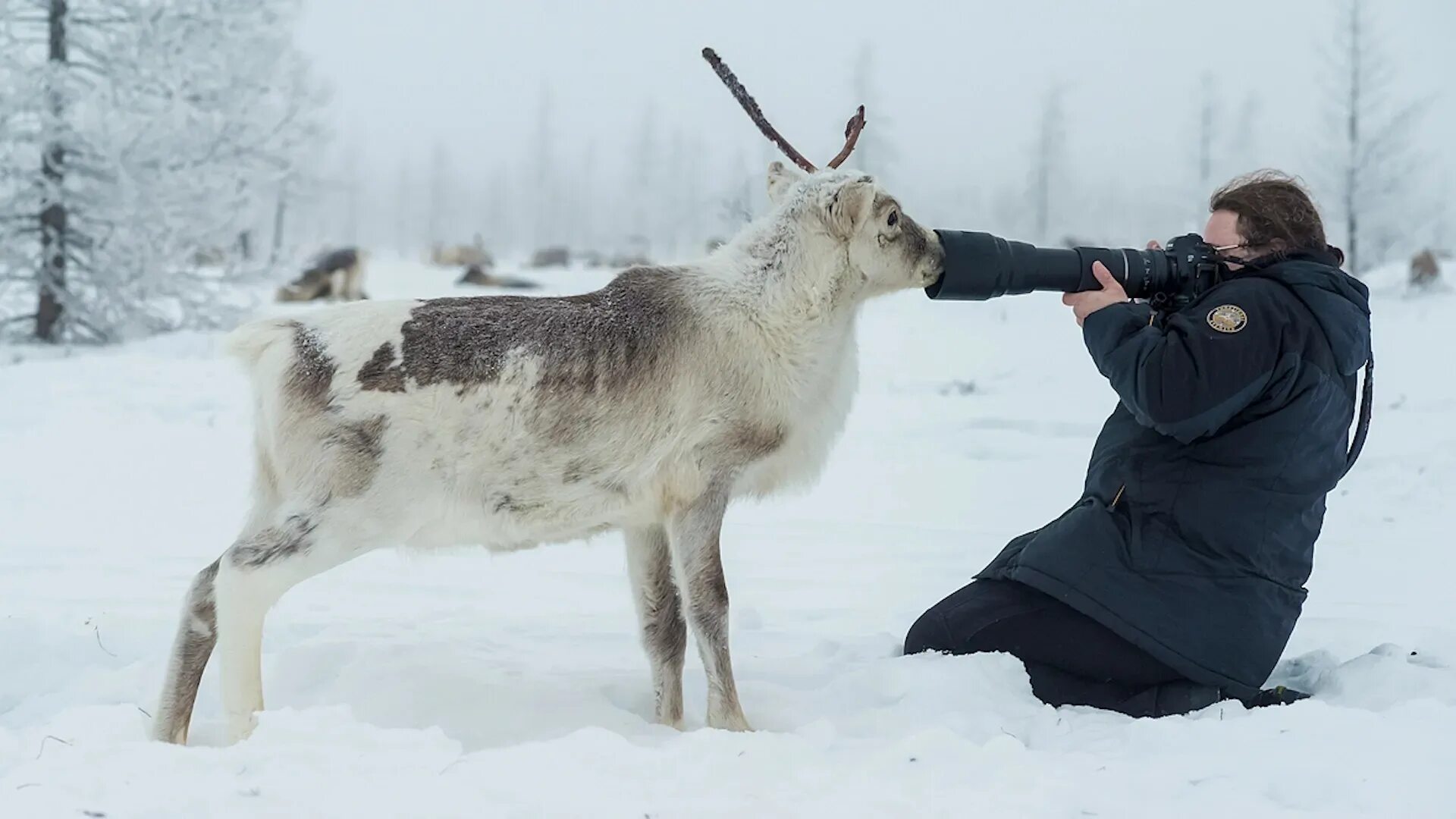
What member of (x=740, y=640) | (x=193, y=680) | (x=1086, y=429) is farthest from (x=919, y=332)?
(x=193, y=680)

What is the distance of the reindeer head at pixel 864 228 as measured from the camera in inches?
154

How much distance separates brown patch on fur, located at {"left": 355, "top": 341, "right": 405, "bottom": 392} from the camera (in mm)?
3424

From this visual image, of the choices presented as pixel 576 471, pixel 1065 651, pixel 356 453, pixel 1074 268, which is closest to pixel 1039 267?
pixel 1074 268

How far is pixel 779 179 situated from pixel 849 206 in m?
0.46

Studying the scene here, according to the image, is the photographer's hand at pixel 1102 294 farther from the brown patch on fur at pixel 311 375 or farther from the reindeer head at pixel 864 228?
the brown patch on fur at pixel 311 375

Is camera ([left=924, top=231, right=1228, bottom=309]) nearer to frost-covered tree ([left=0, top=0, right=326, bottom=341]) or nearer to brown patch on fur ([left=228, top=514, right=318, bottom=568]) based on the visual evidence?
brown patch on fur ([left=228, top=514, right=318, bottom=568])

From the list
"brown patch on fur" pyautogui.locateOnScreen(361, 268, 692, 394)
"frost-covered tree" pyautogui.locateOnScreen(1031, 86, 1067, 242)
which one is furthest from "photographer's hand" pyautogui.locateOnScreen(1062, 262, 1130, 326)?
"frost-covered tree" pyautogui.locateOnScreen(1031, 86, 1067, 242)

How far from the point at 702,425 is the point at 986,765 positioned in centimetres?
143

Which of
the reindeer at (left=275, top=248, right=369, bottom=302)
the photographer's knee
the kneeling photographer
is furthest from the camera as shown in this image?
the reindeer at (left=275, top=248, right=369, bottom=302)

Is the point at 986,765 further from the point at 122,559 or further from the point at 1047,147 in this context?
the point at 1047,147

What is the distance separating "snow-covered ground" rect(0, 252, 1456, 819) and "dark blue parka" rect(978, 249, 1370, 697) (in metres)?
0.32

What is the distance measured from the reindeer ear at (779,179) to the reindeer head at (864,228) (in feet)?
0.54

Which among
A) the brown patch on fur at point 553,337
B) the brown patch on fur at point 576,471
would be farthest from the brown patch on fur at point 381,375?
the brown patch on fur at point 576,471

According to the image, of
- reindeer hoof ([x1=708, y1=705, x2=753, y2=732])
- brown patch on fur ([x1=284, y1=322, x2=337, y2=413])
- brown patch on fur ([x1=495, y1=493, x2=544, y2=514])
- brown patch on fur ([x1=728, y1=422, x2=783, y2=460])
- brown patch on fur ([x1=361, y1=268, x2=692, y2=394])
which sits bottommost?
reindeer hoof ([x1=708, y1=705, x2=753, y2=732])
